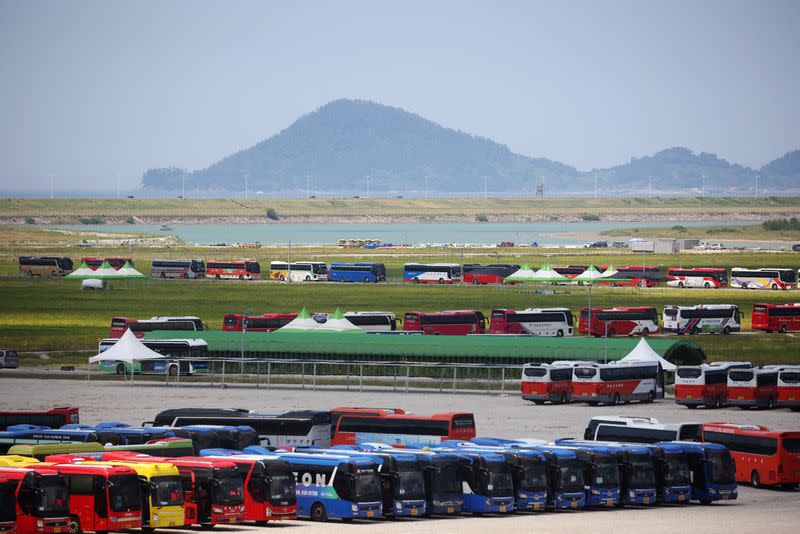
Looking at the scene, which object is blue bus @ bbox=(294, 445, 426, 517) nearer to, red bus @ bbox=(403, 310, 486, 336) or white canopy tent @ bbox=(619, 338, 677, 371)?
white canopy tent @ bbox=(619, 338, 677, 371)

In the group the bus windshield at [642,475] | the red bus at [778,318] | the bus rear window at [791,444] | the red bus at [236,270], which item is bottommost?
the bus windshield at [642,475]

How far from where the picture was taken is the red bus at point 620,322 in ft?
269

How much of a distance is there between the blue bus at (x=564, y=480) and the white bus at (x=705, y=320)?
52.1 m

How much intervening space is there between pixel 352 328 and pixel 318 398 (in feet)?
43.6

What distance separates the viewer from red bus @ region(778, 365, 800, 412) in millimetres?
55625

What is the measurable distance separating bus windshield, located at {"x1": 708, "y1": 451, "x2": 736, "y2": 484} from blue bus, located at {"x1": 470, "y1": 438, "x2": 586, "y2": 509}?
456cm

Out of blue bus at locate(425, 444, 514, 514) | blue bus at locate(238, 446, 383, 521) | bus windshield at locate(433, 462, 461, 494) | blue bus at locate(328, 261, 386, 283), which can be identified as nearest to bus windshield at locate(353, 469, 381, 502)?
blue bus at locate(238, 446, 383, 521)

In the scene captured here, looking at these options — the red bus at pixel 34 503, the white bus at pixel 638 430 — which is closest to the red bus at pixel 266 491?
the red bus at pixel 34 503

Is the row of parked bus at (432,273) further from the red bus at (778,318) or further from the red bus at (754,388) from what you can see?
the red bus at (754,388)

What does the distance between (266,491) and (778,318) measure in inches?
2418

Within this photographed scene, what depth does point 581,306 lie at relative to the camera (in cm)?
10150

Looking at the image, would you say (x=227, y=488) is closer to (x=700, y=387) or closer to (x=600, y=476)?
(x=600, y=476)

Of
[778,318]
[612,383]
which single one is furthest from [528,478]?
[778,318]

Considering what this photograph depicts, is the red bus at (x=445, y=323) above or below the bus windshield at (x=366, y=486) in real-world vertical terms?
above
